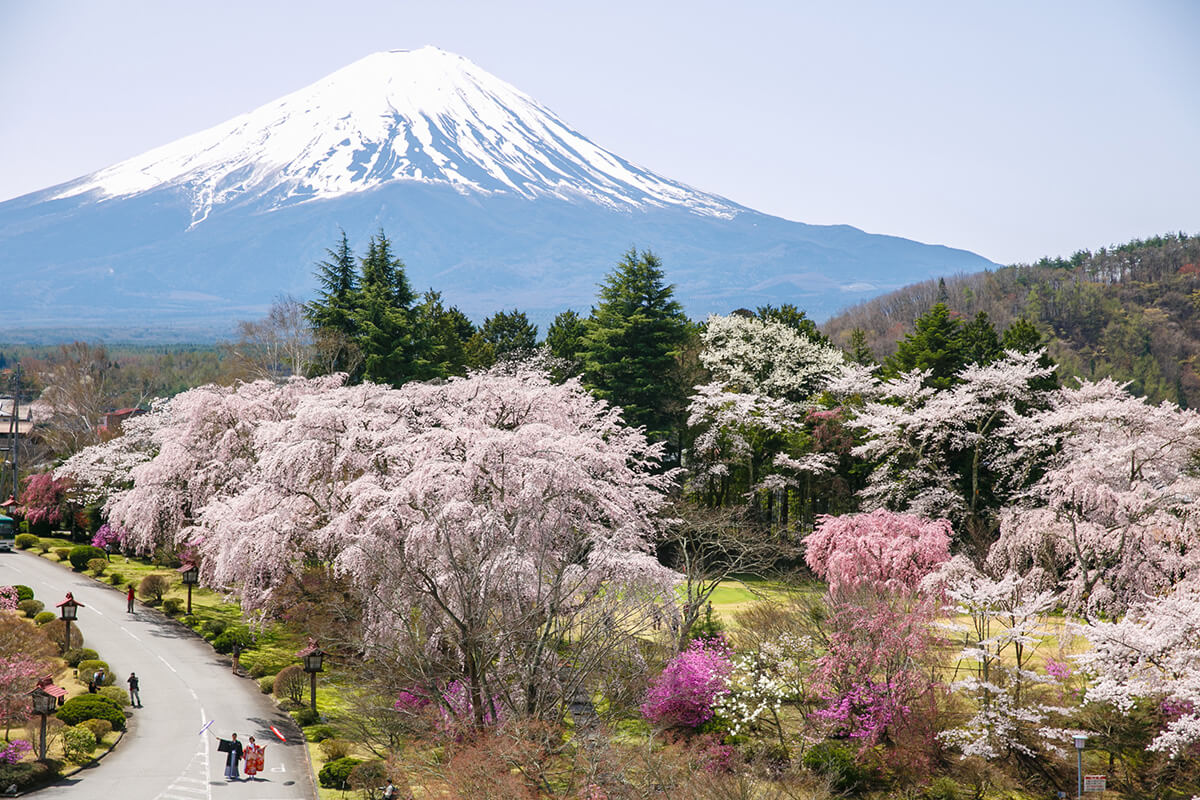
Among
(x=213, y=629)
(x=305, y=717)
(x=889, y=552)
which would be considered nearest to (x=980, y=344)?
(x=889, y=552)

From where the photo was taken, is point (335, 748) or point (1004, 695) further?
point (335, 748)

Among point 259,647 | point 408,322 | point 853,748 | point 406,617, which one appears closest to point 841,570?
point 853,748

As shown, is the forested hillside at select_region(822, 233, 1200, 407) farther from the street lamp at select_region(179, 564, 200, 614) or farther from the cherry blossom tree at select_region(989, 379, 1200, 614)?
the street lamp at select_region(179, 564, 200, 614)

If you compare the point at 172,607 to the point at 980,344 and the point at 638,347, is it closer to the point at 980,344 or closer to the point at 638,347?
→ the point at 638,347

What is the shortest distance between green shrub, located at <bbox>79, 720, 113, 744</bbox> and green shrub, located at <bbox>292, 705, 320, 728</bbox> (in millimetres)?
4870

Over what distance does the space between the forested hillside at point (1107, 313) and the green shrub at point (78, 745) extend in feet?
248

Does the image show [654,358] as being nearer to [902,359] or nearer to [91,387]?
[902,359]

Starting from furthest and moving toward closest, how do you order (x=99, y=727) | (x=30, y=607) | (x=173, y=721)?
(x=30, y=607), (x=173, y=721), (x=99, y=727)

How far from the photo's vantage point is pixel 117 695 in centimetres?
3005

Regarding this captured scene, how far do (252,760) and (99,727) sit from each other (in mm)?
5089

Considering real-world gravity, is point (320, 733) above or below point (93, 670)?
below

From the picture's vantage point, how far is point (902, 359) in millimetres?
50031

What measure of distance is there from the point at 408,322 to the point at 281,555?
25.5 meters

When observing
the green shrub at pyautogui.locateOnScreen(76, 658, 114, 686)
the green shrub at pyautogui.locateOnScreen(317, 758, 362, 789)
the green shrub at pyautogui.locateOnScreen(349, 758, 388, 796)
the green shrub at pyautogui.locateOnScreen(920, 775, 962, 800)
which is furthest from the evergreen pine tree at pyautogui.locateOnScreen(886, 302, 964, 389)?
the green shrub at pyautogui.locateOnScreen(76, 658, 114, 686)
